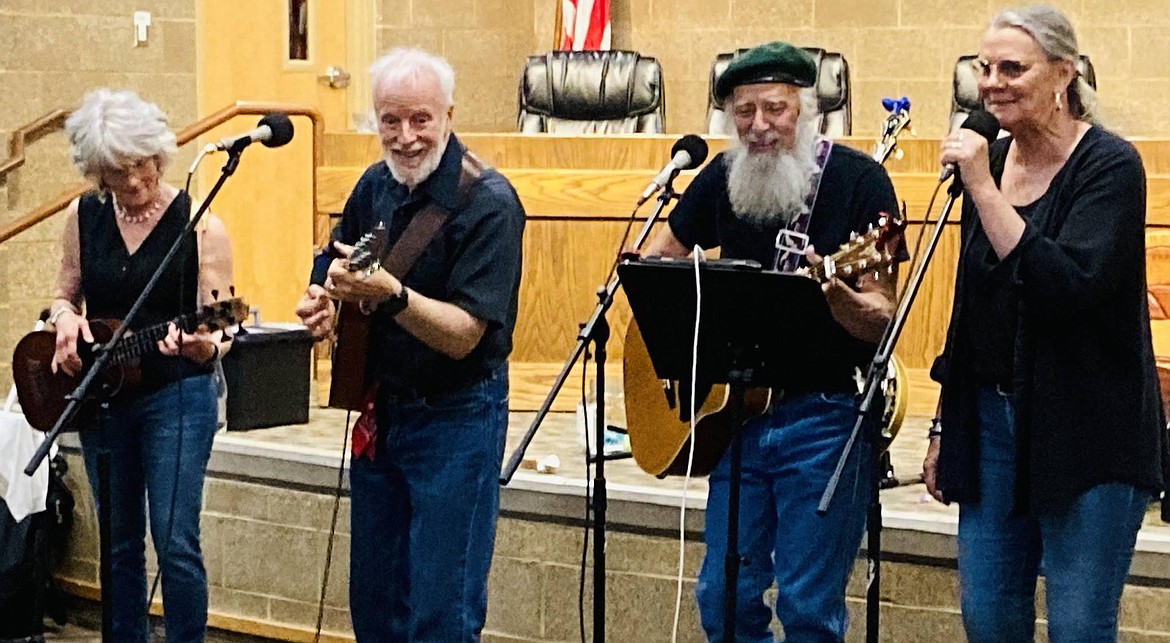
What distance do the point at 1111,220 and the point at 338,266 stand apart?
4.19 feet

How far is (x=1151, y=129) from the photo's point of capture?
7.82 m

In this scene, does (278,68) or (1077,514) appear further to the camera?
(278,68)

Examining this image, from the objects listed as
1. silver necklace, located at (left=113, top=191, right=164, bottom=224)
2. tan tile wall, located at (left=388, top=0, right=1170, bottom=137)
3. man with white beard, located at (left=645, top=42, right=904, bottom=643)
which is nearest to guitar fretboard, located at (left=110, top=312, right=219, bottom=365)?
silver necklace, located at (left=113, top=191, right=164, bottom=224)

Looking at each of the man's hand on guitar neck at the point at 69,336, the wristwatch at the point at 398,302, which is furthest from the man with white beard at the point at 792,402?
the man's hand on guitar neck at the point at 69,336

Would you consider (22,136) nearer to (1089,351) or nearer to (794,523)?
(794,523)

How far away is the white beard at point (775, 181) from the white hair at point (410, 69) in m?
→ 0.56

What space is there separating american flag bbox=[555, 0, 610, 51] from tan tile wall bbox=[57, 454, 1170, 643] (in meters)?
3.75

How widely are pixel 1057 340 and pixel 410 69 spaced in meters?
1.25

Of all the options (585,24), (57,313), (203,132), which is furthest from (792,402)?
(585,24)

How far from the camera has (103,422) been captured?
367cm

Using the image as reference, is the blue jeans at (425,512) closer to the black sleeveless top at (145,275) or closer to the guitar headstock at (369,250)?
the guitar headstock at (369,250)

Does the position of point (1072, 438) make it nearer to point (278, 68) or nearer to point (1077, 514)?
point (1077, 514)

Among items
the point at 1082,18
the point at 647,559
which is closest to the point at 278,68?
the point at 1082,18

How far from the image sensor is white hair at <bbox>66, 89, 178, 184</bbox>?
3.65 metres
